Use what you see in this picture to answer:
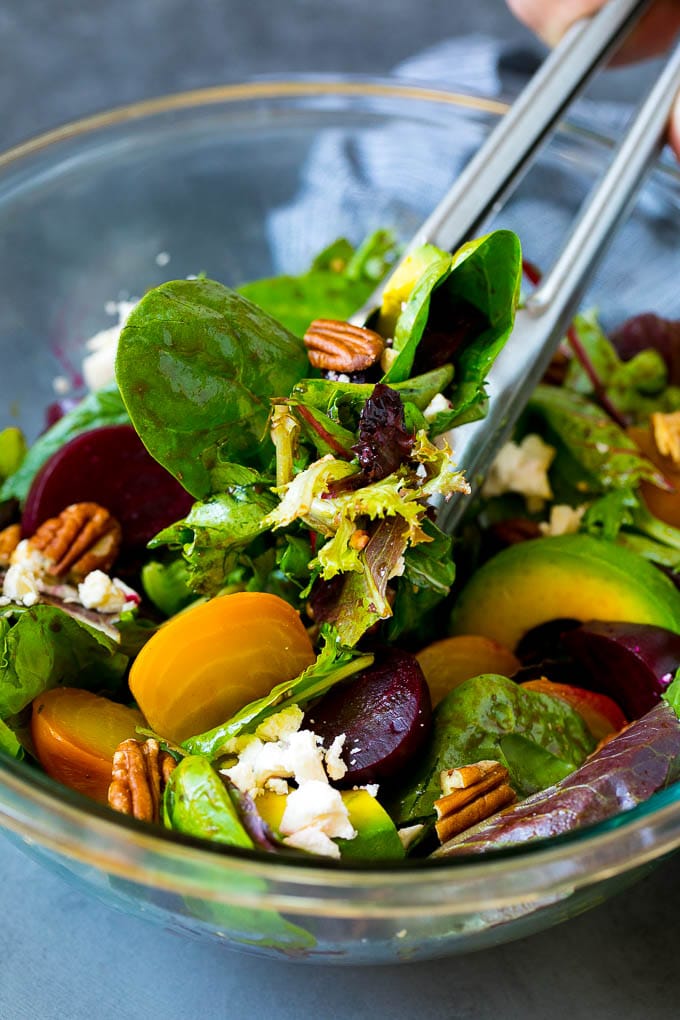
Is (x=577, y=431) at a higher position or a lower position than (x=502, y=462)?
higher

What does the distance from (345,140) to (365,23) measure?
130cm

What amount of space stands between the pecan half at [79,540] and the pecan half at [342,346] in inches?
13.1

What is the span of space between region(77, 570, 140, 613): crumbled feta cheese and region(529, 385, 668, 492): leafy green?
2.10 feet

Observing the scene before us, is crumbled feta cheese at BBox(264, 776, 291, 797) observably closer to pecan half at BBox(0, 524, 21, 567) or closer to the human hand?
pecan half at BBox(0, 524, 21, 567)

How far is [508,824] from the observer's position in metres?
0.97

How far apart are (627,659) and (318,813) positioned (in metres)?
0.42

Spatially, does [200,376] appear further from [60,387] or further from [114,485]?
[60,387]

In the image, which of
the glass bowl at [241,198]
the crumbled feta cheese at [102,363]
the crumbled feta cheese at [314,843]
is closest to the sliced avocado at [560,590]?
the crumbled feta cheese at [314,843]

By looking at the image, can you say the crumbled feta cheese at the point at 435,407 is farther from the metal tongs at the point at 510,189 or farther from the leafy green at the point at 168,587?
the leafy green at the point at 168,587

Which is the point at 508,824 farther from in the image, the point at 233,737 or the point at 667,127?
the point at 667,127

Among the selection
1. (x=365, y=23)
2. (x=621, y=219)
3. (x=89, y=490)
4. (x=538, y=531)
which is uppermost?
(x=365, y=23)

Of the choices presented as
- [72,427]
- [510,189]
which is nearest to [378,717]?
[72,427]

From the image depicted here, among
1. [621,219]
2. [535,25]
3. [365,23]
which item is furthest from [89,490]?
→ [365,23]

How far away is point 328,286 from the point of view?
1.63 m
